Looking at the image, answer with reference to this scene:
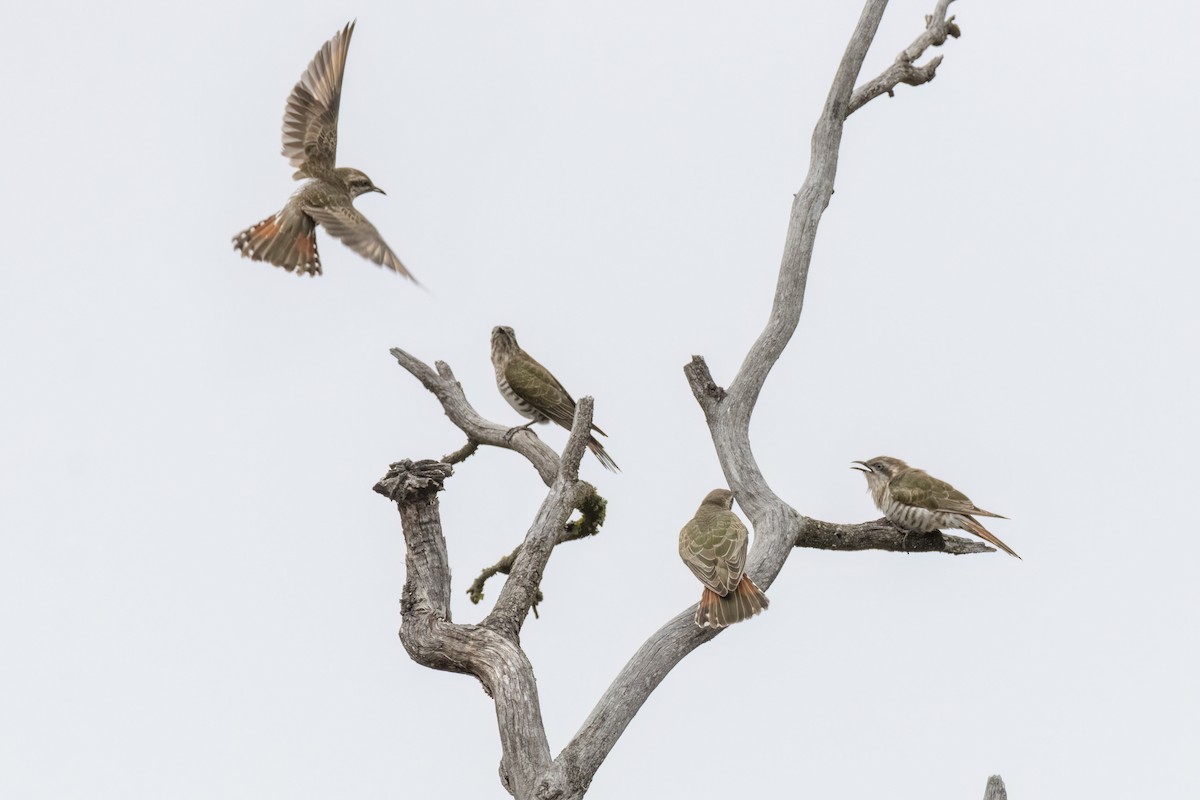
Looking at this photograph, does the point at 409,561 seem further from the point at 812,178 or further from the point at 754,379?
the point at 812,178

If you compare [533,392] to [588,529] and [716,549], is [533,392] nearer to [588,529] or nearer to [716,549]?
[588,529]

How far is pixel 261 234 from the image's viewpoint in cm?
895

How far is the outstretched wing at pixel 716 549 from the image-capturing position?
710cm

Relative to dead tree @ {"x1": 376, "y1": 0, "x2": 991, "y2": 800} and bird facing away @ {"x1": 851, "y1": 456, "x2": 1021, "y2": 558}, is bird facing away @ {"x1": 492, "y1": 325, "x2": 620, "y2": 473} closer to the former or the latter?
dead tree @ {"x1": 376, "y1": 0, "x2": 991, "y2": 800}

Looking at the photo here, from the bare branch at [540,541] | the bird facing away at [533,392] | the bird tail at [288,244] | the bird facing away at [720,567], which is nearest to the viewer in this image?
the bare branch at [540,541]

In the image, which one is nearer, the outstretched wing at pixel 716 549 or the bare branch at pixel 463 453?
the outstretched wing at pixel 716 549

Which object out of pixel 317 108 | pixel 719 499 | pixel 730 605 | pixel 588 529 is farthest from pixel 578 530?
pixel 317 108

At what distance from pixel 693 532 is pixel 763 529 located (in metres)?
0.45

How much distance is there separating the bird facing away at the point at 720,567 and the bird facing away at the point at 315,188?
8.45 feet

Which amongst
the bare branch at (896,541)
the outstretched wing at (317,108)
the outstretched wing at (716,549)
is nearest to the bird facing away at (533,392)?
the outstretched wing at (716,549)

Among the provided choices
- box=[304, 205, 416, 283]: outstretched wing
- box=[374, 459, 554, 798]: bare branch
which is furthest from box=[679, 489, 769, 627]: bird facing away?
box=[304, 205, 416, 283]: outstretched wing

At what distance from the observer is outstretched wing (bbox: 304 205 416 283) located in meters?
7.71

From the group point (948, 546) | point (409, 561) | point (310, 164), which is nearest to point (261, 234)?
point (310, 164)

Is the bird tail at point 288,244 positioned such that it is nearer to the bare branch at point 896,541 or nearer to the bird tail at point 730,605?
the bird tail at point 730,605
